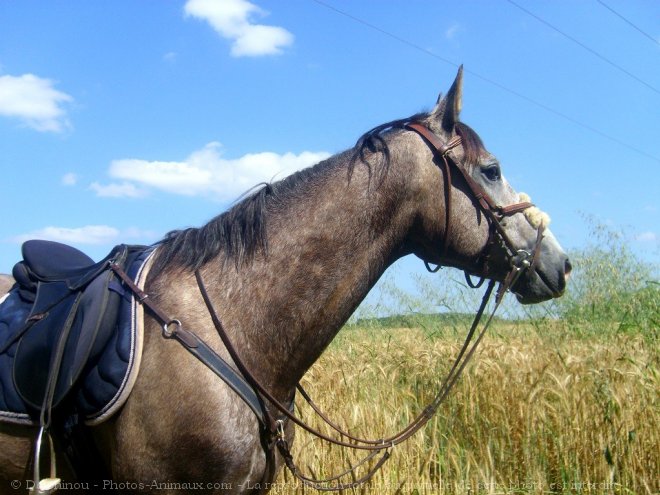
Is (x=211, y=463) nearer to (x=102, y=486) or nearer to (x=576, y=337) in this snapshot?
(x=102, y=486)

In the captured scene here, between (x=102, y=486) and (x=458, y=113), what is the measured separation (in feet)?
8.00

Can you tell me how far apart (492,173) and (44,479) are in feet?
8.34

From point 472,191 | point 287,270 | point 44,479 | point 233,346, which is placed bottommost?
point 44,479

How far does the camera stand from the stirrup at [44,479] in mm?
2619

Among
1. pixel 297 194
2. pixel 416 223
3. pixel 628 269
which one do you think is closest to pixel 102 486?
pixel 297 194

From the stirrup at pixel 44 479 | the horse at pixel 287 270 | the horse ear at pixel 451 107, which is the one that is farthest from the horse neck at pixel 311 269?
the stirrup at pixel 44 479

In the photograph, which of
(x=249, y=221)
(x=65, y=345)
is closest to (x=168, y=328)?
(x=65, y=345)

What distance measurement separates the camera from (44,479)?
8.96ft

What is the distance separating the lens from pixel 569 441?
4402 mm

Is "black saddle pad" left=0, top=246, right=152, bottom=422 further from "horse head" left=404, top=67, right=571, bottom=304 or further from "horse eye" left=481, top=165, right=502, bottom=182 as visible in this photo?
"horse eye" left=481, top=165, right=502, bottom=182

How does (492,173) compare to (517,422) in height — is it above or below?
above

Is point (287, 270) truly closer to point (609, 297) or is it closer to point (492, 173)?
point (492, 173)

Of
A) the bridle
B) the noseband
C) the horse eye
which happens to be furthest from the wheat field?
the horse eye

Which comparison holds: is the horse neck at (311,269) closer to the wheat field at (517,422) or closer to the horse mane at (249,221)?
the horse mane at (249,221)
